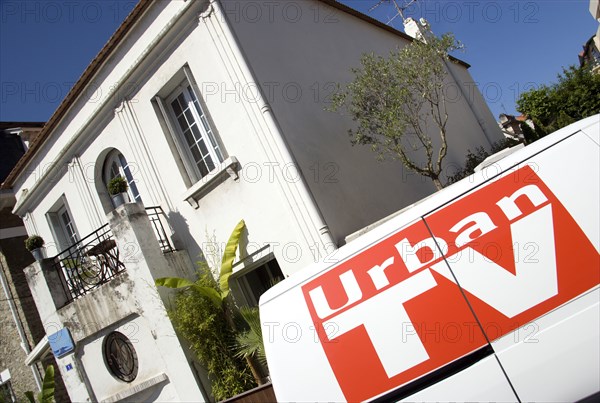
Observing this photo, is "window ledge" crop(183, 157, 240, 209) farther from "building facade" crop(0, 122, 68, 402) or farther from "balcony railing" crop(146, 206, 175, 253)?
"building facade" crop(0, 122, 68, 402)

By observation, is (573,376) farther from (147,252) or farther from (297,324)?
(147,252)

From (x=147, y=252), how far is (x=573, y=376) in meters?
7.26

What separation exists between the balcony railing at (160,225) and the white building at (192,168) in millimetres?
44

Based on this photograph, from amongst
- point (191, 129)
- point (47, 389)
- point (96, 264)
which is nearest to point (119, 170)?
point (96, 264)

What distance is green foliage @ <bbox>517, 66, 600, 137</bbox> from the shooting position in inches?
636

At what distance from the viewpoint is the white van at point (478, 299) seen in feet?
9.09

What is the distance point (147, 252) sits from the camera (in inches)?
330

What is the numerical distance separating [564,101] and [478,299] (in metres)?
17.5

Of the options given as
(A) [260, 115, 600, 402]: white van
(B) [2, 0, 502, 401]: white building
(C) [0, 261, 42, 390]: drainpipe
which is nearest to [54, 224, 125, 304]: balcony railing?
(B) [2, 0, 502, 401]: white building

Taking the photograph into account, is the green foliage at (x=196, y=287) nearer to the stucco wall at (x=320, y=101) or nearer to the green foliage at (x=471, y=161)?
the stucco wall at (x=320, y=101)

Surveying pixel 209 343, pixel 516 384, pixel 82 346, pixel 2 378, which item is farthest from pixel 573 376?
pixel 2 378

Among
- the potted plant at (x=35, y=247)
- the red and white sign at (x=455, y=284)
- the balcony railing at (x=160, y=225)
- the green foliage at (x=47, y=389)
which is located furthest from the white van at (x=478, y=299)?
the green foliage at (x=47, y=389)

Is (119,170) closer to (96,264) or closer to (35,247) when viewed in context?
(96,264)

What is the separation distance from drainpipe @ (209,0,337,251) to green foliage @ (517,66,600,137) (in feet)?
41.2
